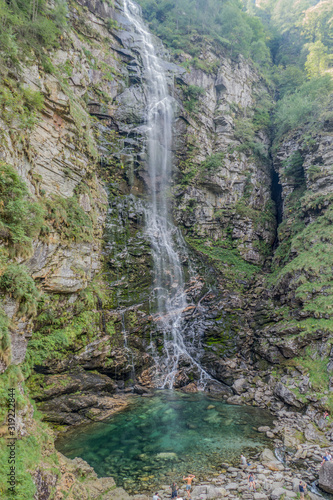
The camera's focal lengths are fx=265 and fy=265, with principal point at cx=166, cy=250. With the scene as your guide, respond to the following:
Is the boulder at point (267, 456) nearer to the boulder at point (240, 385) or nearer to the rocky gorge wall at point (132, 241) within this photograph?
the rocky gorge wall at point (132, 241)

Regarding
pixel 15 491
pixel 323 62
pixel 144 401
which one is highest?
pixel 323 62

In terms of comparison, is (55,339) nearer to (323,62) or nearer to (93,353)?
(93,353)

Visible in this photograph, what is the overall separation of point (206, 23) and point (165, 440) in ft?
152

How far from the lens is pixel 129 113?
25219 millimetres

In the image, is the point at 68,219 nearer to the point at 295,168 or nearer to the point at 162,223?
the point at 162,223

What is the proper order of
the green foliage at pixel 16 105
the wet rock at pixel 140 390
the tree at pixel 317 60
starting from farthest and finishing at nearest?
the tree at pixel 317 60, the wet rock at pixel 140 390, the green foliage at pixel 16 105

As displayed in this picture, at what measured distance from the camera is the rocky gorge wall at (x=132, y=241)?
11414 millimetres

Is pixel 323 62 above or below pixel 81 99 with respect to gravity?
above

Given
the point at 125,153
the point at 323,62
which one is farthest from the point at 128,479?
the point at 323,62

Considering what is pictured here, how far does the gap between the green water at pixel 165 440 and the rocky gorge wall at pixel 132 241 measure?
118cm

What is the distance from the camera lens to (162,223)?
80.3ft

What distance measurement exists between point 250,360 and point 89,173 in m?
16.2

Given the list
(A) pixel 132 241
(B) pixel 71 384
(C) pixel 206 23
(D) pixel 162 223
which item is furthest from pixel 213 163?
(C) pixel 206 23

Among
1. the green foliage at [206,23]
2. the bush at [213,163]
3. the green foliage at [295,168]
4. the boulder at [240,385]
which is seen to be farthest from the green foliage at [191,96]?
the boulder at [240,385]
